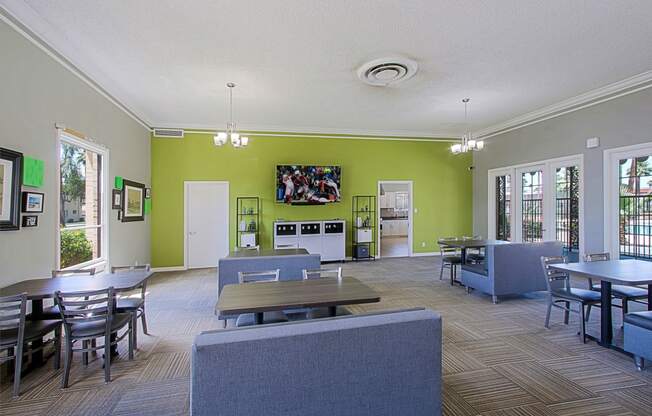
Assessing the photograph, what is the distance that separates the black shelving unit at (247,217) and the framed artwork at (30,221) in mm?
4298

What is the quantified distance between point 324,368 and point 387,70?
4091 millimetres

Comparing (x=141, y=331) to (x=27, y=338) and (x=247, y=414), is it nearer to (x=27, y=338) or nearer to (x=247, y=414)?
(x=27, y=338)

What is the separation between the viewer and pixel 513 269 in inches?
185

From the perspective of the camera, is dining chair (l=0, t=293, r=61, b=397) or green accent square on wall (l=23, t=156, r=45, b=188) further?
green accent square on wall (l=23, t=156, r=45, b=188)

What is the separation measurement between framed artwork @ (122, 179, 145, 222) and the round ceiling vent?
455 centimetres

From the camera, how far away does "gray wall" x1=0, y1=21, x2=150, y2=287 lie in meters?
2.96

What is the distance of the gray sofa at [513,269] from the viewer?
4625mm

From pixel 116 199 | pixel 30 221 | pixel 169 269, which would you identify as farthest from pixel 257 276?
pixel 169 269

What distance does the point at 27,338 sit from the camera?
2.48 m

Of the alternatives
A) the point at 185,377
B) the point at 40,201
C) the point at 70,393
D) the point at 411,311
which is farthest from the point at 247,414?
the point at 40,201

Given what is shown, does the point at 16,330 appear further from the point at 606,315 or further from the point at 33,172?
the point at 606,315

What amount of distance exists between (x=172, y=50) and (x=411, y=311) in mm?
4115

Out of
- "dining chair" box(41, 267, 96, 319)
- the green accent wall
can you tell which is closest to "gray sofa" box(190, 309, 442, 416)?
"dining chair" box(41, 267, 96, 319)

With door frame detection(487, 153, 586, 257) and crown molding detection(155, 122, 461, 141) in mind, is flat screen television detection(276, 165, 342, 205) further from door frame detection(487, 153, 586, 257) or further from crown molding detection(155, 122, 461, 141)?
door frame detection(487, 153, 586, 257)
